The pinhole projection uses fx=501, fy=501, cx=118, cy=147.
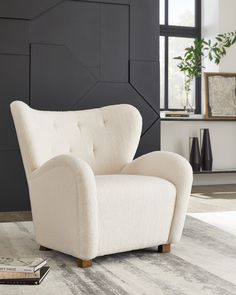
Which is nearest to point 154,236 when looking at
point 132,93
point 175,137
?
point 132,93

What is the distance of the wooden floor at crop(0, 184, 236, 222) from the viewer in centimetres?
404

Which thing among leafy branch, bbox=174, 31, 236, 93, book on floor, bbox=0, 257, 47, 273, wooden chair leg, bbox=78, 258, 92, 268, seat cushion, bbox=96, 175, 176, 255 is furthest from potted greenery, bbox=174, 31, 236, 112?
book on floor, bbox=0, 257, 47, 273

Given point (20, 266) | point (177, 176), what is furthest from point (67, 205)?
point (177, 176)

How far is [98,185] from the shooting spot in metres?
2.49

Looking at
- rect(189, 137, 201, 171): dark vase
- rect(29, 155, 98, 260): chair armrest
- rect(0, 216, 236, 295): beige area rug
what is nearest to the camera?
rect(0, 216, 236, 295): beige area rug

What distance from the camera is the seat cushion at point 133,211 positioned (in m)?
2.49

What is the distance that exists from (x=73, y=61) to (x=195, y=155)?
2189 millimetres

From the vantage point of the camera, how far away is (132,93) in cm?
446

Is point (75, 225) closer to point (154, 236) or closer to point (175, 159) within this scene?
point (154, 236)

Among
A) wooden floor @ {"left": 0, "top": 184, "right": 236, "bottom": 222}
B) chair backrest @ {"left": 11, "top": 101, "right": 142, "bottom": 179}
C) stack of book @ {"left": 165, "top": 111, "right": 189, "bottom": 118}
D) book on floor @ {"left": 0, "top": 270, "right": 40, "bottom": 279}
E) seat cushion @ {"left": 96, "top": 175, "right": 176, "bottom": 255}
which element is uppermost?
stack of book @ {"left": 165, "top": 111, "right": 189, "bottom": 118}

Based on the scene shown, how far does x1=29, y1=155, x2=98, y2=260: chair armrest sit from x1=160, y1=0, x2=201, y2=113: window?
3.81m

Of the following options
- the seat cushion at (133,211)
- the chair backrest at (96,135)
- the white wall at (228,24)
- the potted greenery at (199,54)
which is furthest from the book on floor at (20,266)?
the white wall at (228,24)

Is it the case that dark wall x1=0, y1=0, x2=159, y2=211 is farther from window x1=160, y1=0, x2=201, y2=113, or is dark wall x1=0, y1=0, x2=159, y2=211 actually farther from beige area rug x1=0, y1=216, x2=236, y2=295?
window x1=160, y1=0, x2=201, y2=113

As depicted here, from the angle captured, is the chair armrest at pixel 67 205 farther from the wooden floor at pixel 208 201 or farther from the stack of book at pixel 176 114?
the stack of book at pixel 176 114
